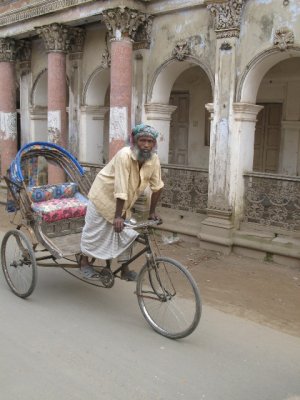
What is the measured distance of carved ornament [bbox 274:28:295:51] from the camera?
6820 mm

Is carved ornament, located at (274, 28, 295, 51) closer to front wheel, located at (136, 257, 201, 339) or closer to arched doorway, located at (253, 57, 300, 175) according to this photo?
arched doorway, located at (253, 57, 300, 175)

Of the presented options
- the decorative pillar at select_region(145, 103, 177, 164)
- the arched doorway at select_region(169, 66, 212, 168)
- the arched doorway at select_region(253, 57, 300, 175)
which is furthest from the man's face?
the arched doorway at select_region(169, 66, 212, 168)

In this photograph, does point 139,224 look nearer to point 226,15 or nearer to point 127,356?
point 127,356

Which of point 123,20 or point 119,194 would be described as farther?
point 123,20

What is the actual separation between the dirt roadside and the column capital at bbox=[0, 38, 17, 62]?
7158 mm

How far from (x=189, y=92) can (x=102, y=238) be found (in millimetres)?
8825

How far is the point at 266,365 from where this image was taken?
12.3 ft

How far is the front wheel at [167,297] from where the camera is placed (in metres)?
4.14

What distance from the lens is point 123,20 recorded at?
27.5 ft

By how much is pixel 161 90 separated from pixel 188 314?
5830 millimetres

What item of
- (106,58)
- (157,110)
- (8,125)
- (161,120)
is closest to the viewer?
(157,110)

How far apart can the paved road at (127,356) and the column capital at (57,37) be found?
6.89 metres

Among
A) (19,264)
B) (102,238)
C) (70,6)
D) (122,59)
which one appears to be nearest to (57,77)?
(70,6)

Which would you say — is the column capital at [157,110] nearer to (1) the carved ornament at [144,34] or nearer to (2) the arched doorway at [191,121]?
(1) the carved ornament at [144,34]
